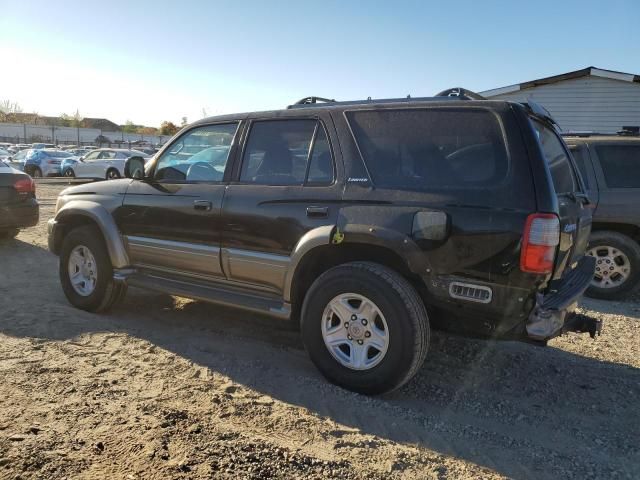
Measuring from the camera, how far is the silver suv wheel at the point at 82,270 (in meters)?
5.00

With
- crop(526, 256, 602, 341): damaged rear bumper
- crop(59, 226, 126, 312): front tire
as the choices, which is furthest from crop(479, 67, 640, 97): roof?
crop(59, 226, 126, 312): front tire

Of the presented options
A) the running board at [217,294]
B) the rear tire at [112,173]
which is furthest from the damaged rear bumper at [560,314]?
the rear tire at [112,173]

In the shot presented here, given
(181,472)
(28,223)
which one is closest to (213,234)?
(181,472)

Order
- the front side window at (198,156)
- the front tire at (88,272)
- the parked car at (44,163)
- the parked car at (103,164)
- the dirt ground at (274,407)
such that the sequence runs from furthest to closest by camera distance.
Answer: the parked car at (44,163), the parked car at (103,164), the front tire at (88,272), the front side window at (198,156), the dirt ground at (274,407)

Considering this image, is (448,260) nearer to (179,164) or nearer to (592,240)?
(179,164)

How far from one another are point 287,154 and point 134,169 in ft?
5.65

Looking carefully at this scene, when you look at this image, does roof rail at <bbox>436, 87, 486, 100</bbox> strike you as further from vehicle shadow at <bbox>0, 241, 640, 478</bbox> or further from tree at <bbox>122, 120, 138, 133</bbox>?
tree at <bbox>122, 120, 138, 133</bbox>

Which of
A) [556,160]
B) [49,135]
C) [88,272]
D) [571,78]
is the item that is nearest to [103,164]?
[571,78]

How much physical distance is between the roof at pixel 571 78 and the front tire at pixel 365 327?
13.3 metres

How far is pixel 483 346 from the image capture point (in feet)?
14.9

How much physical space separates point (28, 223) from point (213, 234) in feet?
18.2

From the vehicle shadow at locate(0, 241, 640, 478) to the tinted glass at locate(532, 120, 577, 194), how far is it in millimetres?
1498

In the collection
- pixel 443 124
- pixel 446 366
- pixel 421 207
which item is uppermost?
pixel 443 124

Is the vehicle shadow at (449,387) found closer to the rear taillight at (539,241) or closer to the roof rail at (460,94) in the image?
the rear taillight at (539,241)
